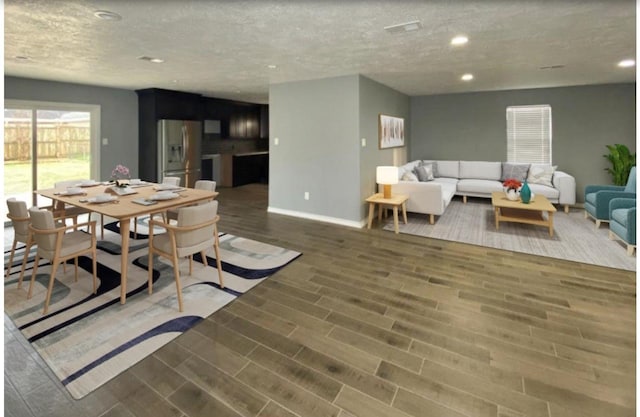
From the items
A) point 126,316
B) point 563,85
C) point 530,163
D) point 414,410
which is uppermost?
point 563,85

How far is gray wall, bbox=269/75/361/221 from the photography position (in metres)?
5.25

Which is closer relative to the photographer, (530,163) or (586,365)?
(586,365)

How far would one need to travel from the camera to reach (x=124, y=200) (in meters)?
3.39

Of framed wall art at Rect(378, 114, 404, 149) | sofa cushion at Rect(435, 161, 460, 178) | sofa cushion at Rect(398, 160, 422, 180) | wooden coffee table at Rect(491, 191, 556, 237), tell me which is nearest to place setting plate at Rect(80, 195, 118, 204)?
framed wall art at Rect(378, 114, 404, 149)

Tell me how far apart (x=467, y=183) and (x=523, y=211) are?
1522 mm

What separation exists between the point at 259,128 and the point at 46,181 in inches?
229

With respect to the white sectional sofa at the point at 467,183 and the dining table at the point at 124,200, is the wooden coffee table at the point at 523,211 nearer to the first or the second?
the white sectional sofa at the point at 467,183

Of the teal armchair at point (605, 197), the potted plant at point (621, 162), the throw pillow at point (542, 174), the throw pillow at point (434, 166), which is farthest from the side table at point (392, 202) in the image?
the potted plant at point (621, 162)

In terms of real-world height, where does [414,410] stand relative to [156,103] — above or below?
below

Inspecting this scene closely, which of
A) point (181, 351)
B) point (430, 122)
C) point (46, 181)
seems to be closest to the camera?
point (181, 351)

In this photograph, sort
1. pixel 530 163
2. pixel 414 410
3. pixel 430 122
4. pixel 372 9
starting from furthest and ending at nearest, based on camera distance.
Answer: pixel 430 122
pixel 530 163
pixel 372 9
pixel 414 410

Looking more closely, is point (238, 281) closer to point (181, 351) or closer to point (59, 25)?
point (181, 351)

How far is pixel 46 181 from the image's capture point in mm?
6023

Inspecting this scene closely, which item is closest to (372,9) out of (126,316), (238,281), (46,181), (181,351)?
(238,281)
